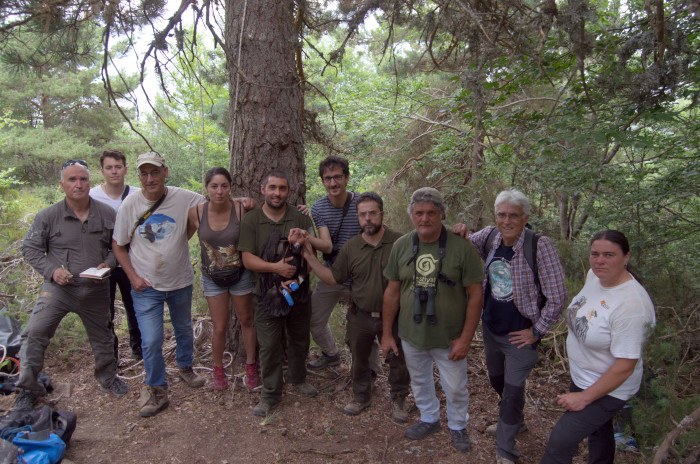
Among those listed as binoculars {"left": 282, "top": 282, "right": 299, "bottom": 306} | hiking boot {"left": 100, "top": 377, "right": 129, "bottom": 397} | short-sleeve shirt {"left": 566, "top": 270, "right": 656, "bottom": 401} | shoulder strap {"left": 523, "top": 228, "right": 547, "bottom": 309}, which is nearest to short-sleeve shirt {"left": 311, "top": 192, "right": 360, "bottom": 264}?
binoculars {"left": 282, "top": 282, "right": 299, "bottom": 306}

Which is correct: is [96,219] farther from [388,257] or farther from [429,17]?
[429,17]

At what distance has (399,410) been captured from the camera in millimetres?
3562

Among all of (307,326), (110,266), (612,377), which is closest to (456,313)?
(612,377)

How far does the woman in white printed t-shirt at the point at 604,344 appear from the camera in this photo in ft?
7.55

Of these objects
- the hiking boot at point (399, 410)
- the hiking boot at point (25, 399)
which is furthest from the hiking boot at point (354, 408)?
the hiking boot at point (25, 399)

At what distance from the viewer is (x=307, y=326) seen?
3750mm

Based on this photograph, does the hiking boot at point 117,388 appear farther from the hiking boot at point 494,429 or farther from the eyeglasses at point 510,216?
the eyeglasses at point 510,216

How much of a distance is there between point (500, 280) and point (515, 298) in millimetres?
171

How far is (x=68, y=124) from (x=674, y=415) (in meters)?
21.9

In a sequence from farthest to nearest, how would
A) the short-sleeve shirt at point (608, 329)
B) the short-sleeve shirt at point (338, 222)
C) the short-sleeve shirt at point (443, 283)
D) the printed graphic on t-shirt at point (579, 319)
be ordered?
the short-sleeve shirt at point (338, 222) < the short-sleeve shirt at point (443, 283) < the printed graphic on t-shirt at point (579, 319) < the short-sleeve shirt at point (608, 329)

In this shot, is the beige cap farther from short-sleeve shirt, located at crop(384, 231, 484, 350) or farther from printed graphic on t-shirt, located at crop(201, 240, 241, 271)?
short-sleeve shirt, located at crop(384, 231, 484, 350)

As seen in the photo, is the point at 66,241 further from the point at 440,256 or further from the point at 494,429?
the point at 494,429

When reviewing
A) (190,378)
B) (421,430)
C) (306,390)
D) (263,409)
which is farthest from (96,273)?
(421,430)

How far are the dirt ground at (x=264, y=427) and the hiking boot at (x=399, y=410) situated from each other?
0.19 feet
